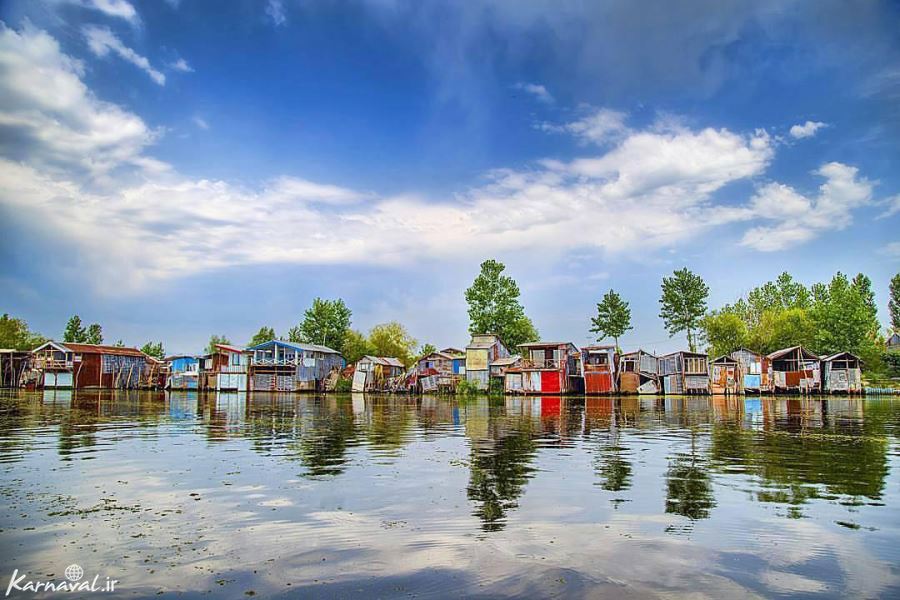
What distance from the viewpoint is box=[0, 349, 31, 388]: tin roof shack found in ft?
292

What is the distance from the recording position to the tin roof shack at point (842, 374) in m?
74.4

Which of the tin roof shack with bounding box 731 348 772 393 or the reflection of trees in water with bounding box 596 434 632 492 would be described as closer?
the reflection of trees in water with bounding box 596 434 632 492

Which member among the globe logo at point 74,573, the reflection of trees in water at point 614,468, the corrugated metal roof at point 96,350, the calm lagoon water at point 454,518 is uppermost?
the corrugated metal roof at point 96,350

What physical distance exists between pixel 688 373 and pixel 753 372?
834 centimetres

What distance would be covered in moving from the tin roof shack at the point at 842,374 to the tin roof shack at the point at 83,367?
323 feet

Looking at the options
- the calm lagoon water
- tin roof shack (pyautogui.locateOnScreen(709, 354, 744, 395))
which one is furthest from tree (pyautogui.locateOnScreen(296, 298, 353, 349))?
the calm lagoon water

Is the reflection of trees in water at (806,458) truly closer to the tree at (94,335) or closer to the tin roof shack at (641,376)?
the tin roof shack at (641,376)

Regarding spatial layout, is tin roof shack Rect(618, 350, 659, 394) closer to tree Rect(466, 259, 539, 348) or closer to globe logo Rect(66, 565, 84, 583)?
tree Rect(466, 259, 539, 348)

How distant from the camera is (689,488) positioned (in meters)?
13.0

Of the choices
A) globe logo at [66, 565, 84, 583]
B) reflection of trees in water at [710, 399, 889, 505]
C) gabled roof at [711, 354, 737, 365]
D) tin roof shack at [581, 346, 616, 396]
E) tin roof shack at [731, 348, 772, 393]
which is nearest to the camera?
globe logo at [66, 565, 84, 583]

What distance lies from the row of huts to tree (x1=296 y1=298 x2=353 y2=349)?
11204 mm

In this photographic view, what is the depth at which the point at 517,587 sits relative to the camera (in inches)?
275

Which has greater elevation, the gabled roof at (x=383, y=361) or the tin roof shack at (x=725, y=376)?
Answer: the gabled roof at (x=383, y=361)

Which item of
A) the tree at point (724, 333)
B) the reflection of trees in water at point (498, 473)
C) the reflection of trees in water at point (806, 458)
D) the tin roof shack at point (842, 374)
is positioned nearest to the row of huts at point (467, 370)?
the tin roof shack at point (842, 374)
